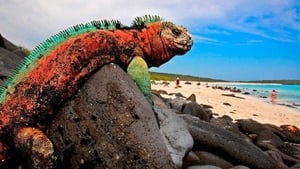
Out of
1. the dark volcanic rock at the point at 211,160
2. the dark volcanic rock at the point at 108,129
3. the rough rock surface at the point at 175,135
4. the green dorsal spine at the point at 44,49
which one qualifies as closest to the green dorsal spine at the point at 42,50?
the green dorsal spine at the point at 44,49

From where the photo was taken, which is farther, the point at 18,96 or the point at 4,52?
the point at 4,52

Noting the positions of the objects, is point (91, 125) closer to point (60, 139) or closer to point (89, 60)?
point (60, 139)

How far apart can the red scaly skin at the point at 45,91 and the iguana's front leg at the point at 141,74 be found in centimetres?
25

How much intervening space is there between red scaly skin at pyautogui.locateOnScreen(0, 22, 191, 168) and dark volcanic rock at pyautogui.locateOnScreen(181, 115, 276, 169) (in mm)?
4243

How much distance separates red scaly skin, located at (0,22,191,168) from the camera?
13.0 ft

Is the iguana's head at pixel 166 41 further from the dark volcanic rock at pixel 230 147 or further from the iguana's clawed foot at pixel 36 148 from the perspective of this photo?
the dark volcanic rock at pixel 230 147

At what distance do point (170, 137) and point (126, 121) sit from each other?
2.52m

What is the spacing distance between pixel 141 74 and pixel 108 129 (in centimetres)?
81

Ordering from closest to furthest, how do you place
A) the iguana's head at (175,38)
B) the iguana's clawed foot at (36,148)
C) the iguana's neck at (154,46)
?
1. the iguana's clawed foot at (36,148)
2. the iguana's neck at (154,46)
3. the iguana's head at (175,38)

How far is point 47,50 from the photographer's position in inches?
171

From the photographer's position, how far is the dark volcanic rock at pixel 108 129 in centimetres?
394

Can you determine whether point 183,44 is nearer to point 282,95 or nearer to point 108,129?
point 108,129

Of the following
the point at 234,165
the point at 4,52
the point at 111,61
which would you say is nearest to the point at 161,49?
the point at 111,61

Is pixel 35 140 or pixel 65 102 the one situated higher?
pixel 65 102
